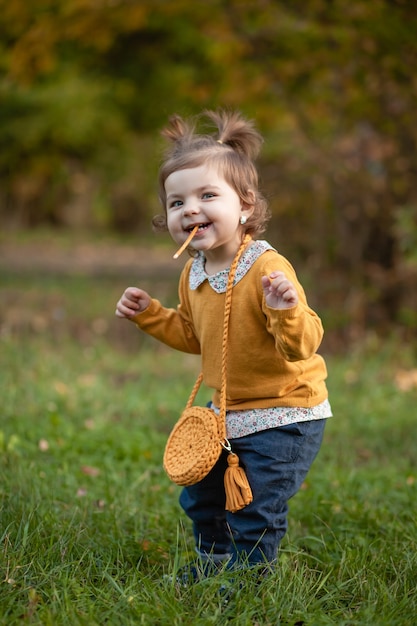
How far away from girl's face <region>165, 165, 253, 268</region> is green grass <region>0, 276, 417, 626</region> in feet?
3.16

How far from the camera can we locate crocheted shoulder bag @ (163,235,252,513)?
95.4 inches

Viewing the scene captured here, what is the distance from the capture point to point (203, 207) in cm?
245

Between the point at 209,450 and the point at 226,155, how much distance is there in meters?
0.92

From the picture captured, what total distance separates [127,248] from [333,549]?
50.3 feet

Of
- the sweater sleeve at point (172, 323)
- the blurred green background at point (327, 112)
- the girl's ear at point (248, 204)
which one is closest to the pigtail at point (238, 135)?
the girl's ear at point (248, 204)

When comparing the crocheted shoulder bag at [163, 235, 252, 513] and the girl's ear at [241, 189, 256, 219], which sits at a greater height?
the girl's ear at [241, 189, 256, 219]

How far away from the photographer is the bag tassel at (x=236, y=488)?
2406 mm

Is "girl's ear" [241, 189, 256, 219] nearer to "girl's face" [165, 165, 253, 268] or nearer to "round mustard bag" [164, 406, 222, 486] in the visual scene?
"girl's face" [165, 165, 253, 268]

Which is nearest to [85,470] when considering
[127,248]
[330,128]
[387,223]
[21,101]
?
[387,223]

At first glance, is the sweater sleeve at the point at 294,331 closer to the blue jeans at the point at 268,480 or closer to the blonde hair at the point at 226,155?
the blue jeans at the point at 268,480

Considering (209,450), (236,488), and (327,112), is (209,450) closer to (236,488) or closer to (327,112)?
(236,488)

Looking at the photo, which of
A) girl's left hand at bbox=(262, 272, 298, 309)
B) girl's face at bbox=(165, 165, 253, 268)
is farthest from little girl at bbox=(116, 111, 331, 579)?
girl's left hand at bbox=(262, 272, 298, 309)

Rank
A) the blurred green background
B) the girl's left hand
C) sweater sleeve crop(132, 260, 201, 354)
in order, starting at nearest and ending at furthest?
1. the girl's left hand
2. sweater sleeve crop(132, 260, 201, 354)
3. the blurred green background

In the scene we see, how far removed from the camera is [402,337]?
6988 mm
